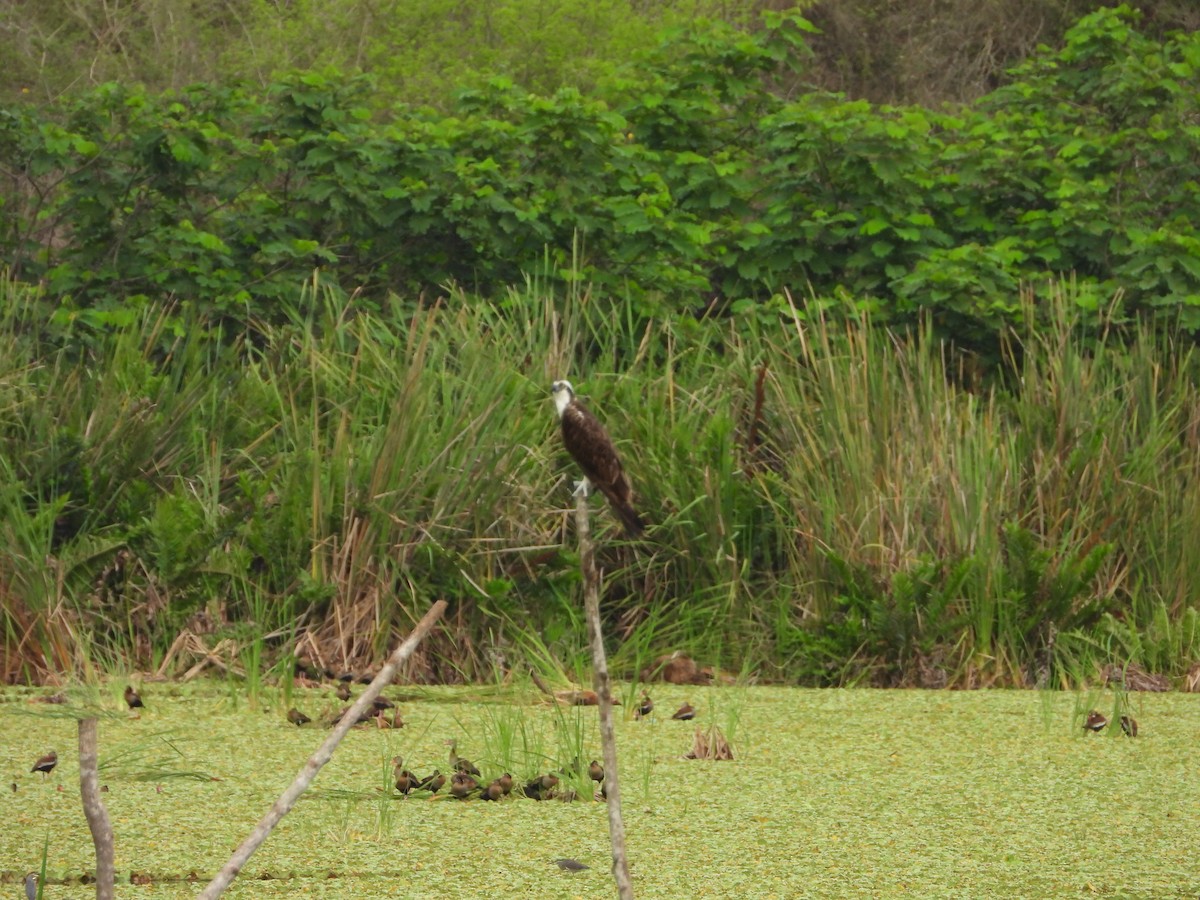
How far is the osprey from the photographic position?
3.38 m

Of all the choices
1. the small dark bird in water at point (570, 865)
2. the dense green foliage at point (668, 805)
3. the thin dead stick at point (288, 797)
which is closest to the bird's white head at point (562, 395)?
the dense green foliage at point (668, 805)

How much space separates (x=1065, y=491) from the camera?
18.2 ft

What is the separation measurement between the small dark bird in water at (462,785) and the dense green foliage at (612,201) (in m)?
3.54

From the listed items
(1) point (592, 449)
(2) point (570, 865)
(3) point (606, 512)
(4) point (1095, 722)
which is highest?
(1) point (592, 449)

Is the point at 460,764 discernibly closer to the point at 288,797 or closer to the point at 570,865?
the point at 570,865

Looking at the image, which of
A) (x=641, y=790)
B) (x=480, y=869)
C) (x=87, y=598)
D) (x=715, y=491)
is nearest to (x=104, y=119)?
(x=87, y=598)

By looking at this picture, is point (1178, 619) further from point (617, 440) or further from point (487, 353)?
point (487, 353)

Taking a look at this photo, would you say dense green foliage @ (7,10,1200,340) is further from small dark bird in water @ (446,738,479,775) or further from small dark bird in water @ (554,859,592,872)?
small dark bird in water @ (554,859,592,872)

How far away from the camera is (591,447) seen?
3432 mm

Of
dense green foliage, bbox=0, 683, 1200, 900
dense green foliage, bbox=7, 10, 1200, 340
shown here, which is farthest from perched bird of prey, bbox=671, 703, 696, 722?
dense green foliage, bbox=7, 10, 1200, 340

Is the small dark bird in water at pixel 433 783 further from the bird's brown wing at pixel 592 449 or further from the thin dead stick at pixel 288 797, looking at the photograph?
the thin dead stick at pixel 288 797

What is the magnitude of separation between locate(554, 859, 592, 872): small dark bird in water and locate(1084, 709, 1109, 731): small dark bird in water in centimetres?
182

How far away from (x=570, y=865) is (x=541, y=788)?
2.02 feet

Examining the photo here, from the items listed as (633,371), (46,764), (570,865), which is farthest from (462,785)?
(633,371)
